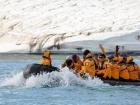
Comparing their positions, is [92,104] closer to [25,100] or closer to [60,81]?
[25,100]

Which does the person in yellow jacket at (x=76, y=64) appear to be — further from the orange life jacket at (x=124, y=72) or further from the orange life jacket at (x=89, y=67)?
the orange life jacket at (x=124, y=72)

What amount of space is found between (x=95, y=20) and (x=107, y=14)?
1180 mm

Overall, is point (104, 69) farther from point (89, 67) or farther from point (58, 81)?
point (58, 81)

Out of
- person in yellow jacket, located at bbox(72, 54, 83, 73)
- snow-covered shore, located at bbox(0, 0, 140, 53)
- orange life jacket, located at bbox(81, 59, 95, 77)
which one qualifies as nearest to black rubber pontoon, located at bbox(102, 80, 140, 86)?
orange life jacket, located at bbox(81, 59, 95, 77)

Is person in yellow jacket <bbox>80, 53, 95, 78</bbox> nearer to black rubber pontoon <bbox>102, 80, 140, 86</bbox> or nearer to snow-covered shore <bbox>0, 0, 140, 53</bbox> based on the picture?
black rubber pontoon <bbox>102, 80, 140, 86</bbox>

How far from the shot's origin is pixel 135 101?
21.5 m

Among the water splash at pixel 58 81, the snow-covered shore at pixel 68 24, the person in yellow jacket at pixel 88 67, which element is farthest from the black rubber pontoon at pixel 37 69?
the snow-covered shore at pixel 68 24

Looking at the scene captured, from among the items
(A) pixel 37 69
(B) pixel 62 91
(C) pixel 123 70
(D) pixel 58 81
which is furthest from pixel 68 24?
(B) pixel 62 91

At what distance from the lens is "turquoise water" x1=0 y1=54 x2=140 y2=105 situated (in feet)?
69.9

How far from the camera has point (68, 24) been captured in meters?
44.9

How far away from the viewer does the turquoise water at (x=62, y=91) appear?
839 inches

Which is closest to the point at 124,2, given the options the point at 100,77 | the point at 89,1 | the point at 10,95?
the point at 89,1

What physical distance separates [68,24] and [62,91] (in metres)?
21.4

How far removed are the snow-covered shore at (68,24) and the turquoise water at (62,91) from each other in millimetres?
15952
